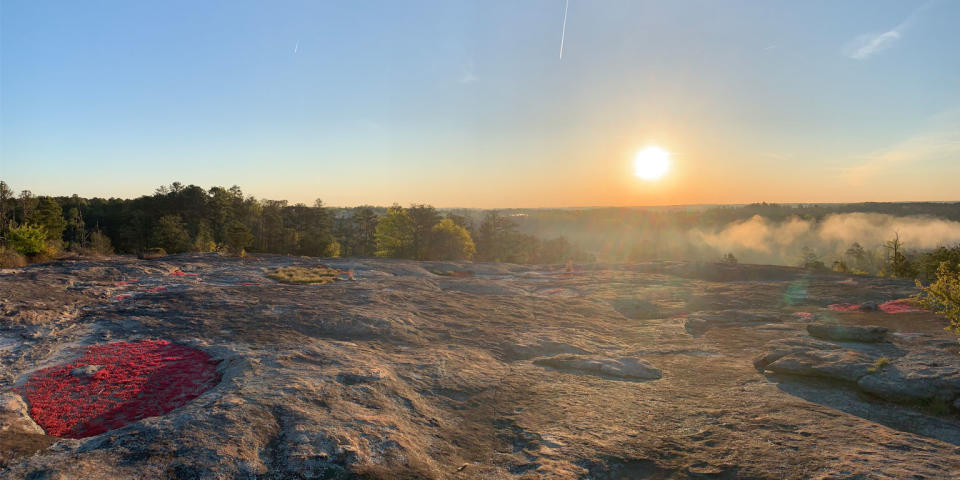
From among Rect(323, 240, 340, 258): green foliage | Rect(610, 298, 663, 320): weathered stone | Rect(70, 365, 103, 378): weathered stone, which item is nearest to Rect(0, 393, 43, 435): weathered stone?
Rect(70, 365, 103, 378): weathered stone

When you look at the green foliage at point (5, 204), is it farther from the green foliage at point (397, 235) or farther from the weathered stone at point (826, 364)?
the weathered stone at point (826, 364)

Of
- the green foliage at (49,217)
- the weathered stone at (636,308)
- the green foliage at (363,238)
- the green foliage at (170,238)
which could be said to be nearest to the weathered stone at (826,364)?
the weathered stone at (636,308)

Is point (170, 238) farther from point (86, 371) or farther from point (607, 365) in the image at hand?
point (607, 365)

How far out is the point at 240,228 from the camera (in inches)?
2120

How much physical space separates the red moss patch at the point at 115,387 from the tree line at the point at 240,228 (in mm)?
36196

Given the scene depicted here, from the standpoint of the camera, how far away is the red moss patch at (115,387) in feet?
24.3

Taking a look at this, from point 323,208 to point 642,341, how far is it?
73.8m

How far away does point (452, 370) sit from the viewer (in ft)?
37.0

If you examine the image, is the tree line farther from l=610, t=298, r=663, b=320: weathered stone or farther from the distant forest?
l=610, t=298, r=663, b=320: weathered stone

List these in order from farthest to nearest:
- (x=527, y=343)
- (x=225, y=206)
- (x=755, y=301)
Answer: (x=225, y=206), (x=755, y=301), (x=527, y=343)

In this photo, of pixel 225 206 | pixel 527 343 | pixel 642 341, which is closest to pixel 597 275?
pixel 642 341

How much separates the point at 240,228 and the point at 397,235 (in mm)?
19293

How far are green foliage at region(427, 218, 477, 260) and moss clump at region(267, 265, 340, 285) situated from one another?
90.6 feet

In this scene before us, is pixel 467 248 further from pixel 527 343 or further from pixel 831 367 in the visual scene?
pixel 831 367
